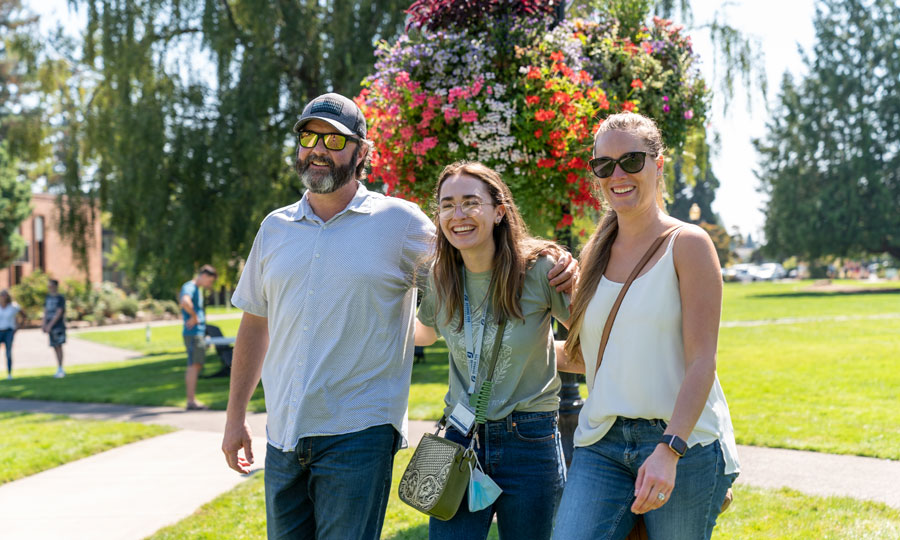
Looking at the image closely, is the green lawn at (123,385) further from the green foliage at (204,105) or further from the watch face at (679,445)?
the watch face at (679,445)

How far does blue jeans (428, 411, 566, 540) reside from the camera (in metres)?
2.72

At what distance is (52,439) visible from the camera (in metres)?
8.32

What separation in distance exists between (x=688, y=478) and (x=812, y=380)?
33.2 feet

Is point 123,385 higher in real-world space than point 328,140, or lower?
lower

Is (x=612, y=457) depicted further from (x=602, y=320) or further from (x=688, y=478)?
(x=602, y=320)

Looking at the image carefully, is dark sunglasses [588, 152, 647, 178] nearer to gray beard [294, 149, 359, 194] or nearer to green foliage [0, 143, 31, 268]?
gray beard [294, 149, 359, 194]

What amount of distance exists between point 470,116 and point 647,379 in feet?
6.72

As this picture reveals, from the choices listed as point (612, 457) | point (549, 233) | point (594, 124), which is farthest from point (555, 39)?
point (612, 457)

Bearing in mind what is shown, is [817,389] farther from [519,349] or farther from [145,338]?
[145,338]

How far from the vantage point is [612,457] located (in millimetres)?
2398

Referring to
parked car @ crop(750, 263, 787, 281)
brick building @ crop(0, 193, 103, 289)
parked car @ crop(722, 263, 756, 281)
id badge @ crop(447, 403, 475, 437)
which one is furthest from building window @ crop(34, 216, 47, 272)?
parked car @ crop(750, 263, 787, 281)

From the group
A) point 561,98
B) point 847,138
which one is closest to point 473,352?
point 561,98

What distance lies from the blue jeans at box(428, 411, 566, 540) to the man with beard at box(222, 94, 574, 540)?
1.09ft

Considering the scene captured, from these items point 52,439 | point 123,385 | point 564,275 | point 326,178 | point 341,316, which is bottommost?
point 123,385
